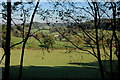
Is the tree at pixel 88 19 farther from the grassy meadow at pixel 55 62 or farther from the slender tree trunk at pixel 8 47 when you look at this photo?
the slender tree trunk at pixel 8 47

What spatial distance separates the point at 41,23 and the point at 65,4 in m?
0.43

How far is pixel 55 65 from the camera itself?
8.75 ft

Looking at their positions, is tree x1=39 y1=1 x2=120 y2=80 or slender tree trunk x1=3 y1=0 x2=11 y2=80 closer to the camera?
slender tree trunk x1=3 y1=0 x2=11 y2=80

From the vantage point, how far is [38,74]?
8.68 ft

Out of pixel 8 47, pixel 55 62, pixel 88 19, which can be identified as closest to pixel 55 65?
pixel 55 62

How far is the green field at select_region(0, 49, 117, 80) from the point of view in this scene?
104 inches

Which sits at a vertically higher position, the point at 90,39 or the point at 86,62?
the point at 90,39

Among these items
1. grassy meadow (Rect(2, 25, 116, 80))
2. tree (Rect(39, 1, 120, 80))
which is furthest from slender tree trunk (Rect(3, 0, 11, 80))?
tree (Rect(39, 1, 120, 80))

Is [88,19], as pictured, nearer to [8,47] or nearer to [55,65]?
[55,65]

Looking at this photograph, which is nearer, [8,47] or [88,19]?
[8,47]

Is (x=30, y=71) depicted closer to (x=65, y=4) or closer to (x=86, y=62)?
(x=86, y=62)

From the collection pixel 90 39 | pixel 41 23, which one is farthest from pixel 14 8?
pixel 90 39

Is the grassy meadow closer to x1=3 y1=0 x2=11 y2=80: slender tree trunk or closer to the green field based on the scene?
the green field

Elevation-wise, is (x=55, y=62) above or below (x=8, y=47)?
below
